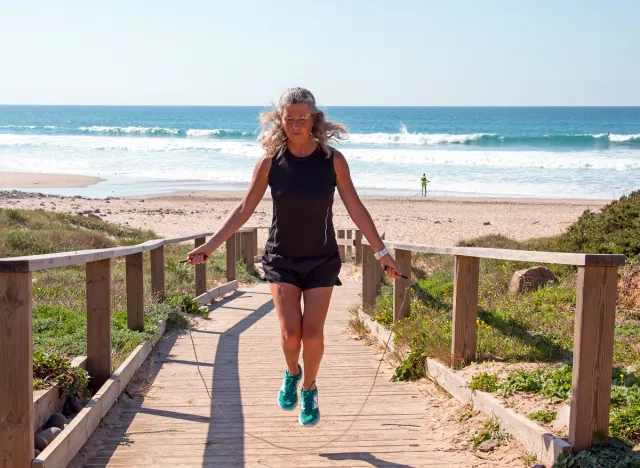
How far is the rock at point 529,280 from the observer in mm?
8828

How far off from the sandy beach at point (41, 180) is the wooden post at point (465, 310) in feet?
111

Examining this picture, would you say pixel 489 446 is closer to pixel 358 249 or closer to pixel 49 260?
pixel 49 260

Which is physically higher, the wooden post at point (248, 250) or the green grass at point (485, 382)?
the green grass at point (485, 382)

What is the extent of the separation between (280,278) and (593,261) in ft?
5.37

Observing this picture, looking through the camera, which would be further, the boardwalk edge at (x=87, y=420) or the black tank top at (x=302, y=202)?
the black tank top at (x=302, y=202)

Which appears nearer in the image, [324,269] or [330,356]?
[324,269]

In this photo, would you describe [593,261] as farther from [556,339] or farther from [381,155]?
[381,155]

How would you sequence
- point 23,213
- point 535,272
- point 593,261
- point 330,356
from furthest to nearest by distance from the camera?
point 23,213, point 535,272, point 330,356, point 593,261

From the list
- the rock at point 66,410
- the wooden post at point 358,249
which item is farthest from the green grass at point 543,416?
the wooden post at point 358,249

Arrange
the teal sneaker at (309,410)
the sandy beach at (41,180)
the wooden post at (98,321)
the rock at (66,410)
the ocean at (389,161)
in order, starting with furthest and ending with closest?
the ocean at (389,161) → the sandy beach at (41,180) → the wooden post at (98,321) → the rock at (66,410) → the teal sneaker at (309,410)

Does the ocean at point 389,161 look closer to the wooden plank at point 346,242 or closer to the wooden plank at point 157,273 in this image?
the wooden plank at point 346,242

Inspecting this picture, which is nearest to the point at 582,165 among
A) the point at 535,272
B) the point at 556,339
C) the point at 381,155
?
the point at 381,155

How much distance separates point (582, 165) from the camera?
47.0 m

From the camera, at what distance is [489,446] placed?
438 centimetres
